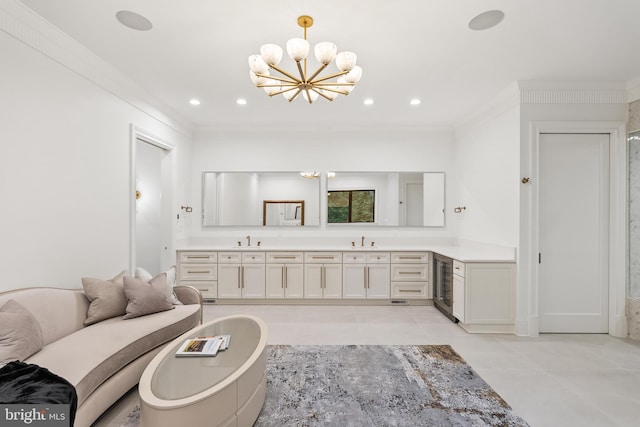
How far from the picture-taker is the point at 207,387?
172 centimetres

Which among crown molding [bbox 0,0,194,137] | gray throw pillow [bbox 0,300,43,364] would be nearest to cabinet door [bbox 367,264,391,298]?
crown molding [bbox 0,0,194,137]

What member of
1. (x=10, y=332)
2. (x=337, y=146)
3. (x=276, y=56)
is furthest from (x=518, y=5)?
(x=10, y=332)

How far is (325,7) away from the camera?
7.57ft

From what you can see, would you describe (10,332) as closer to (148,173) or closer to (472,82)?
(148,173)

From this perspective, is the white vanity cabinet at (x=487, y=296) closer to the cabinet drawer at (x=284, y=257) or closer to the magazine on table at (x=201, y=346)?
the cabinet drawer at (x=284, y=257)

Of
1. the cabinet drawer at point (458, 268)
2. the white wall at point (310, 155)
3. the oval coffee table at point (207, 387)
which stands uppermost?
the white wall at point (310, 155)

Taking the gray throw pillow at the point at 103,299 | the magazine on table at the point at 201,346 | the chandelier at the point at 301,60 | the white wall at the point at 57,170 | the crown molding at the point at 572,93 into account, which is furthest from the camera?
the crown molding at the point at 572,93

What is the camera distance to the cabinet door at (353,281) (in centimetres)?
492

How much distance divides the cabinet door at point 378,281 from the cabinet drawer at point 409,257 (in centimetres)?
19

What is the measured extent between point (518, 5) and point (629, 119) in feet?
8.13

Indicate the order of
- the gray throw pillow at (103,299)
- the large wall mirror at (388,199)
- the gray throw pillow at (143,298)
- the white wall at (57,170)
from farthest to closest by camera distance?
the large wall mirror at (388,199), the gray throw pillow at (143,298), the gray throw pillow at (103,299), the white wall at (57,170)

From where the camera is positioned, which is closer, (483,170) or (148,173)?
(483,170)

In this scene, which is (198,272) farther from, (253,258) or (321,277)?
(321,277)

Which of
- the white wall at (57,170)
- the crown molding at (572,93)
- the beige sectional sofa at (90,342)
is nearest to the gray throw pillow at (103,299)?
the beige sectional sofa at (90,342)
